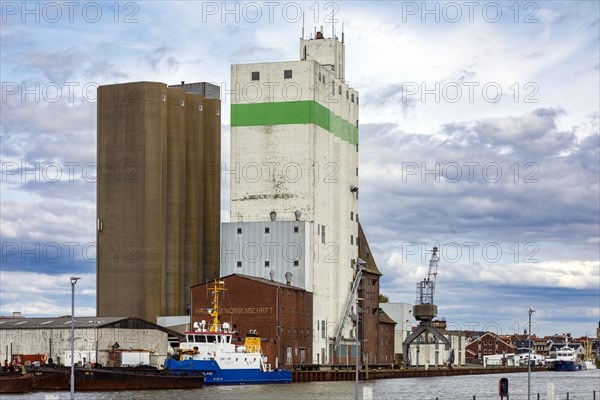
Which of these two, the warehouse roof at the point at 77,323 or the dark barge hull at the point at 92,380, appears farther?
the warehouse roof at the point at 77,323

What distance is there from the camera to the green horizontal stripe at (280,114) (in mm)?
118625

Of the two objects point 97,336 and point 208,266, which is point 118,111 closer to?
point 208,266

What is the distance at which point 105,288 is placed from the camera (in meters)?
127

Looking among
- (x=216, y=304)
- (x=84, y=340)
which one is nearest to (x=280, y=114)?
(x=216, y=304)

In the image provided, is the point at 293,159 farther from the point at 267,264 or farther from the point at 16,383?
the point at 16,383

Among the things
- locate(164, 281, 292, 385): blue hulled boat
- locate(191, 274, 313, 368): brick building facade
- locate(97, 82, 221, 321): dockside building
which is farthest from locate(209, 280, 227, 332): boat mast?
locate(97, 82, 221, 321): dockside building

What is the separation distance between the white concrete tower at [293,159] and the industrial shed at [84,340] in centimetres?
1860

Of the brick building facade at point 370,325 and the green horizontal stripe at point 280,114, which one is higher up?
the green horizontal stripe at point 280,114

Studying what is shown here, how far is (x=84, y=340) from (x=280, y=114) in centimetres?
3246

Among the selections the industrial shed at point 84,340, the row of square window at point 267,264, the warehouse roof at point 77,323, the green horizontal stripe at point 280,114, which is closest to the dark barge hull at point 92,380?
the industrial shed at point 84,340

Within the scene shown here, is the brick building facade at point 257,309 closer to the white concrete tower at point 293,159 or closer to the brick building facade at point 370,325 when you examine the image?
the white concrete tower at point 293,159

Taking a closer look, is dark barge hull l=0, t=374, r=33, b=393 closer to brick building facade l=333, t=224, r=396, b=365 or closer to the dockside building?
the dockside building

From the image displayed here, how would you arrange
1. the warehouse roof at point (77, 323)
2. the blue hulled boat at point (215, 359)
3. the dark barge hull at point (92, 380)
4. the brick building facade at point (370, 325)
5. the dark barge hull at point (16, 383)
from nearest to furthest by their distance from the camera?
the dark barge hull at point (16, 383)
the dark barge hull at point (92, 380)
the blue hulled boat at point (215, 359)
the warehouse roof at point (77, 323)
the brick building facade at point (370, 325)

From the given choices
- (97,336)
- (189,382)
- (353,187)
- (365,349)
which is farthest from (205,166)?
(189,382)
